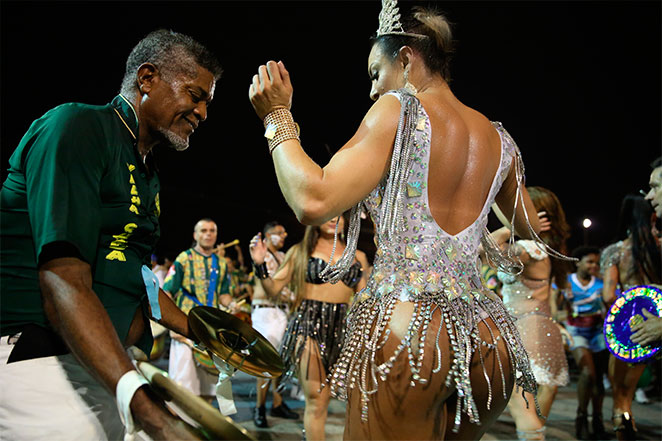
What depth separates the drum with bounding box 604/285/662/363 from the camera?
9.96 ft

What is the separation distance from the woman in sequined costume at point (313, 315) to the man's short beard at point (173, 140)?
215 centimetres

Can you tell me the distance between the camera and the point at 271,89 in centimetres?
164

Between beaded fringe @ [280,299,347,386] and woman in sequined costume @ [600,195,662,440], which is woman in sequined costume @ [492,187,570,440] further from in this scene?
beaded fringe @ [280,299,347,386]

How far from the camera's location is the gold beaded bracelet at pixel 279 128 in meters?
1.58

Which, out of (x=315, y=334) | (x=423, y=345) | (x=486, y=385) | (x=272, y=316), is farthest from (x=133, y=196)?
(x=272, y=316)

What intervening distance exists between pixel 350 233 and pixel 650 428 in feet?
18.5

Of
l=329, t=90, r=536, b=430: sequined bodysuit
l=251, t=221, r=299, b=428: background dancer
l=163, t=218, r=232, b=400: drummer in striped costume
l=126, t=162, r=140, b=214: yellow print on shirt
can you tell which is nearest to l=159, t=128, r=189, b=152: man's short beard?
l=126, t=162, r=140, b=214: yellow print on shirt

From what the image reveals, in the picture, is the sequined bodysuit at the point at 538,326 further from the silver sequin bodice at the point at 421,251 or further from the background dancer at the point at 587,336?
the silver sequin bodice at the point at 421,251

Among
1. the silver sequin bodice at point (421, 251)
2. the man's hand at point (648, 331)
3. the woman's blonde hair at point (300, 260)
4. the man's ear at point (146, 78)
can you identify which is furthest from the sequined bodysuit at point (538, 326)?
the man's ear at point (146, 78)

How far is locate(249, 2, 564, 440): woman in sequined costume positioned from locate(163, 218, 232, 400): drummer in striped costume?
182 inches

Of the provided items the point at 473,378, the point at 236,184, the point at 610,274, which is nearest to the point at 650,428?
the point at 610,274

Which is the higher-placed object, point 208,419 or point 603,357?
point 208,419

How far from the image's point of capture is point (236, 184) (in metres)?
14.6

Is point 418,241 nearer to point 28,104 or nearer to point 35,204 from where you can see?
point 35,204
